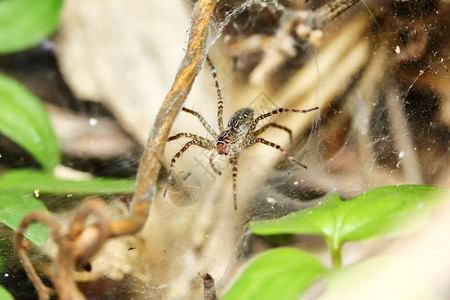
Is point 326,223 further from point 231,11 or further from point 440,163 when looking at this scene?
point 231,11

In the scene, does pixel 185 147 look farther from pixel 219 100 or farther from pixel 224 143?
pixel 219 100

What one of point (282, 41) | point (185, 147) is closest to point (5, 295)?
point (185, 147)

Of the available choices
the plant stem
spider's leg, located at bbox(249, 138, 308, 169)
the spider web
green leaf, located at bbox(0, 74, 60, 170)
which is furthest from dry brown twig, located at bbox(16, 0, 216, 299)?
green leaf, located at bbox(0, 74, 60, 170)

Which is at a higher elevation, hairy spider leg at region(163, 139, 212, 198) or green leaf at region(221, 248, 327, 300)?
hairy spider leg at region(163, 139, 212, 198)

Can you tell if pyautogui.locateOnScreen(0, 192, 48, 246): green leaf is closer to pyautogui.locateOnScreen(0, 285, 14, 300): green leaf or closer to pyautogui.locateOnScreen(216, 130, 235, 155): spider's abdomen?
pyautogui.locateOnScreen(0, 285, 14, 300): green leaf

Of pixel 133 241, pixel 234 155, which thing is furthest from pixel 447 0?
pixel 133 241

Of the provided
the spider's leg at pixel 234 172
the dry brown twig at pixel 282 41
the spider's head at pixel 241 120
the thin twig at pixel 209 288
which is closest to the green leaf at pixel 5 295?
the thin twig at pixel 209 288

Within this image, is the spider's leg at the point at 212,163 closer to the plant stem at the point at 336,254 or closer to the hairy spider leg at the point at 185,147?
the hairy spider leg at the point at 185,147
